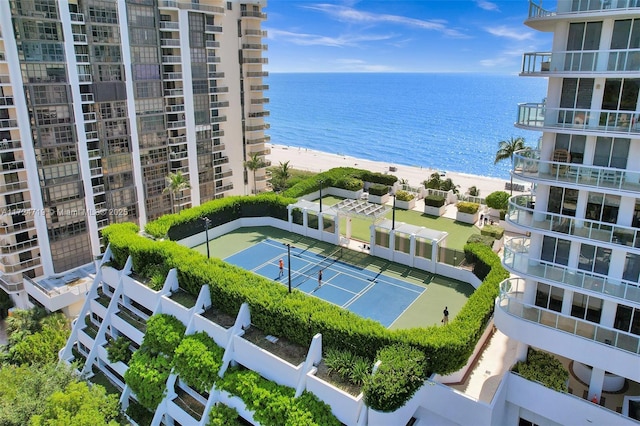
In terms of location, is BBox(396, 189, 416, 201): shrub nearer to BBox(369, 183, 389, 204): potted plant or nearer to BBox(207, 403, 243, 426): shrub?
BBox(369, 183, 389, 204): potted plant

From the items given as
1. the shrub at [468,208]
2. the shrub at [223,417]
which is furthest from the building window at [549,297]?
the shrub at [468,208]

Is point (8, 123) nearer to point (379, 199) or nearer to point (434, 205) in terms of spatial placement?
point (379, 199)

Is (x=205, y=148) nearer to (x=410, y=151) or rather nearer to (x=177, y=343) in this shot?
(x=177, y=343)

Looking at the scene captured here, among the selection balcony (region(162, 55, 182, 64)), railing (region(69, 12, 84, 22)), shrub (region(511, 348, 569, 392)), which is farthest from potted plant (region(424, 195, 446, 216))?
railing (region(69, 12, 84, 22))

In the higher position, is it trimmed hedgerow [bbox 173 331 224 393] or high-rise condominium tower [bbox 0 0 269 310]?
high-rise condominium tower [bbox 0 0 269 310]

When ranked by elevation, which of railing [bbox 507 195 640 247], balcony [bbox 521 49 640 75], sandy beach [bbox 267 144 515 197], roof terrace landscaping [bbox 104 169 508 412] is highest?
balcony [bbox 521 49 640 75]

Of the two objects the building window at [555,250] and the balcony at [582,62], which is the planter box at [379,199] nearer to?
the building window at [555,250]
